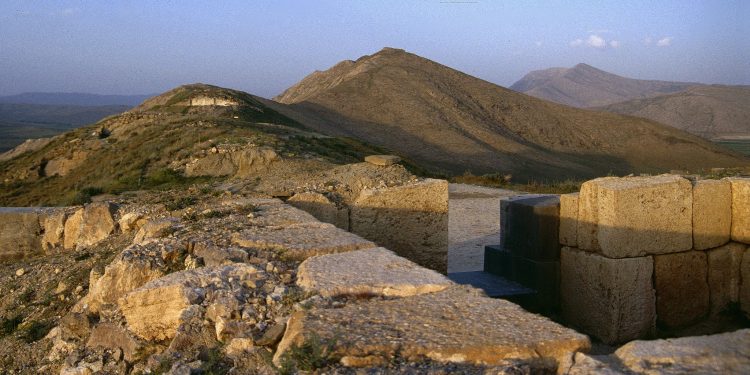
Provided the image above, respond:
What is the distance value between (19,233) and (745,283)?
8.12m

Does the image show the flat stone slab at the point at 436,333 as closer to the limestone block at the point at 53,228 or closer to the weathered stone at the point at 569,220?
the weathered stone at the point at 569,220

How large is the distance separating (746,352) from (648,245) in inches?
131

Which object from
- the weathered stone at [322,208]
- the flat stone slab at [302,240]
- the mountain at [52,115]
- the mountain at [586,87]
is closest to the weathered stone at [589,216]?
the weathered stone at [322,208]

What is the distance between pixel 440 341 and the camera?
9.33 feet

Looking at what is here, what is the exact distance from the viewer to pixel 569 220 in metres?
6.58

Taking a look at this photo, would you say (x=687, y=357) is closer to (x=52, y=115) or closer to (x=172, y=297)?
(x=172, y=297)

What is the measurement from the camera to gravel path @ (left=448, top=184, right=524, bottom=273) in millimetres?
9945

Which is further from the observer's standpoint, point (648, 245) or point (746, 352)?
point (648, 245)

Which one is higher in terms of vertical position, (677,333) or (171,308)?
(171,308)

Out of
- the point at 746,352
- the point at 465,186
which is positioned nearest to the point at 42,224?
the point at 746,352

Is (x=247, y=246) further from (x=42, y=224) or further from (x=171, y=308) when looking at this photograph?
(x=42, y=224)

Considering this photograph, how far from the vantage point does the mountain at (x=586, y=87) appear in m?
137

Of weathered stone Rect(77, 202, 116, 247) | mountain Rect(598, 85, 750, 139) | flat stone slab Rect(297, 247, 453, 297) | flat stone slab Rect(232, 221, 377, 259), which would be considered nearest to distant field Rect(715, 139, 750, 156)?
mountain Rect(598, 85, 750, 139)

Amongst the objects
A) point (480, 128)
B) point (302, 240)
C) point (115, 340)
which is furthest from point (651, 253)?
point (480, 128)
